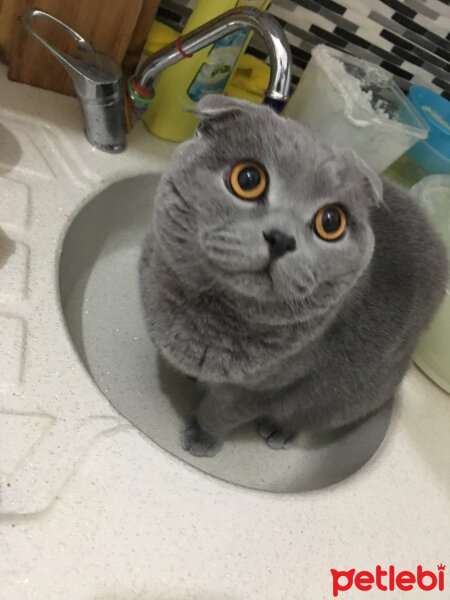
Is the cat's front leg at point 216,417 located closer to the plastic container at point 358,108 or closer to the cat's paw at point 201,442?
the cat's paw at point 201,442

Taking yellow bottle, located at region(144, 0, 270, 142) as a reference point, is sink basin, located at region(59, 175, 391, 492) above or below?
below

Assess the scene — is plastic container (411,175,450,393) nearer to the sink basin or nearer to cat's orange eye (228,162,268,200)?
the sink basin

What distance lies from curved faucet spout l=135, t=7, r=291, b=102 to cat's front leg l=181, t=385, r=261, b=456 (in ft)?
1.53

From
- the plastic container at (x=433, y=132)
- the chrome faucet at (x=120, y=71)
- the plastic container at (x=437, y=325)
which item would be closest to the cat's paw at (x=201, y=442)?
the plastic container at (x=437, y=325)

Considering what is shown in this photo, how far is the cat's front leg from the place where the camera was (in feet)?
2.52

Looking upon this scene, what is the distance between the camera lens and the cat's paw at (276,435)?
3.06 ft

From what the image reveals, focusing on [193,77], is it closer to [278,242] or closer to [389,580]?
[278,242]

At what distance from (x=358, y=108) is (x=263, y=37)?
1.05 feet

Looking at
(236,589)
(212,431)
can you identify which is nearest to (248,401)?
(212,431)

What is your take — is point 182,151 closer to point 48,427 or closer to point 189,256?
point 189,256

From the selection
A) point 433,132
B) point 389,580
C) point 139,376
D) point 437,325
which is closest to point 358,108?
point 433,132

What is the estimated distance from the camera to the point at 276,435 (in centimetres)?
94

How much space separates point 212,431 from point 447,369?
0.47 metres

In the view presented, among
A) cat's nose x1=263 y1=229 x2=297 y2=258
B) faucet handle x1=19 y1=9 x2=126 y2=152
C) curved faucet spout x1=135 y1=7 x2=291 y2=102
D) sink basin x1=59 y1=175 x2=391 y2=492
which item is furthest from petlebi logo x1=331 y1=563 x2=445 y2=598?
faucet handle x1=19 y1=9 x2=126 y2=152
